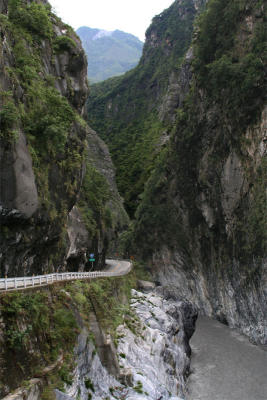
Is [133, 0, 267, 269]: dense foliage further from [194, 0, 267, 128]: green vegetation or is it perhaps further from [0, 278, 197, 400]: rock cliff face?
[0, 278, 197, 400]: rock cliff face

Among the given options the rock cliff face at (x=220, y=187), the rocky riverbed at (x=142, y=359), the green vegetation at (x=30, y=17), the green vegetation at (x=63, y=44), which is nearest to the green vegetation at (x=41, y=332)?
the rocky riverbed at (x=142, y=359)

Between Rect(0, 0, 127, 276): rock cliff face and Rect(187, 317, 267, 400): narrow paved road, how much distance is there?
51.5ft

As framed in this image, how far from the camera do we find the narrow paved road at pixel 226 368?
99.7 ft

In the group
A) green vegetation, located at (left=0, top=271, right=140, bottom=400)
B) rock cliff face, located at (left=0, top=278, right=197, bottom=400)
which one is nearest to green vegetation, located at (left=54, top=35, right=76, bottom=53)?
rock cliff face, located at (left=0, top=278, right=197, bottom=400)

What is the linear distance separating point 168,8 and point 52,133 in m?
137

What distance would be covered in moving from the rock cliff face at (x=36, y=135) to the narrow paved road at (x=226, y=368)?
51.5 ft

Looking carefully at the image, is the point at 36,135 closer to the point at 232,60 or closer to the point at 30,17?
the point at 30,17

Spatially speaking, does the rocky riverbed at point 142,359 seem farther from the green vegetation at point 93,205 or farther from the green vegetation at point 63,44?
the green vegetation at point 63,44

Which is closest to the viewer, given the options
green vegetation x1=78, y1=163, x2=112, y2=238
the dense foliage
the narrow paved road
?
the narrow paved road

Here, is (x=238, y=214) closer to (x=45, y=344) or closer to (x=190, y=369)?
(x=190, y=369)

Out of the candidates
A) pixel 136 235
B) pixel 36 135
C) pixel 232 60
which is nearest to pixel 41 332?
pixel 36 135

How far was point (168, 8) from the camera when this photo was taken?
5591 inches

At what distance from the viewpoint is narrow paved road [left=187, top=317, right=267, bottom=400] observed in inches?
1196

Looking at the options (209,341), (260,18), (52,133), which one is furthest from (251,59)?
(209,341)
